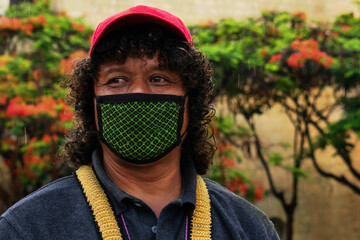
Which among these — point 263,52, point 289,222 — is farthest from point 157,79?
point 289,222

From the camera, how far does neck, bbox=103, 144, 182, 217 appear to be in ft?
7.05

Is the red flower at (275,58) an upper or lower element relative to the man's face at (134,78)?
lower

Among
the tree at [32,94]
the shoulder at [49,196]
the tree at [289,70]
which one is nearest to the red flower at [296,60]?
the tree at [289,70]

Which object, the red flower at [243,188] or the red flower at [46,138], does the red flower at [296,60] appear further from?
the red flower at [46,138]

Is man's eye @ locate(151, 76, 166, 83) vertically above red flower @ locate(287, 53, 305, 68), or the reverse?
man's eye @ locate(151, 76, 166, 83)

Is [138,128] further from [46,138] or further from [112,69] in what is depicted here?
[46,138]

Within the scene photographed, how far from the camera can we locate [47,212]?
189cm

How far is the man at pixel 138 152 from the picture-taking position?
198 centimetres

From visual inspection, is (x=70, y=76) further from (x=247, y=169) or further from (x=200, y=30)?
(x=247, y=169)

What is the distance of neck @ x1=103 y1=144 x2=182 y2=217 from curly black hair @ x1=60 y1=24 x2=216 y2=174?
0.22 meters

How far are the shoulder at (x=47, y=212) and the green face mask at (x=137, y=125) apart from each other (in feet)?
0.84

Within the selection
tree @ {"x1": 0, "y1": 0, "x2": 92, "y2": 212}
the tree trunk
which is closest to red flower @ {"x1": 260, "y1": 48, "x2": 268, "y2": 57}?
tree @ {"x1": 0, "y1": 0, "x2": 92, "y2": 212}

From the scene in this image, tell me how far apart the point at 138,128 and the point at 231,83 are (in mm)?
5277

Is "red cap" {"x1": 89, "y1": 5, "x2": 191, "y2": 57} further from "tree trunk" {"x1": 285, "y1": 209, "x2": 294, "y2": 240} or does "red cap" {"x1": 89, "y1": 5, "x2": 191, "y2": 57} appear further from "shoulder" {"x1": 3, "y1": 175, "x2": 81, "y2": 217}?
"tree trunk" {"x1": 285, "y1": 209, "x2": 294, "y2": 240}
